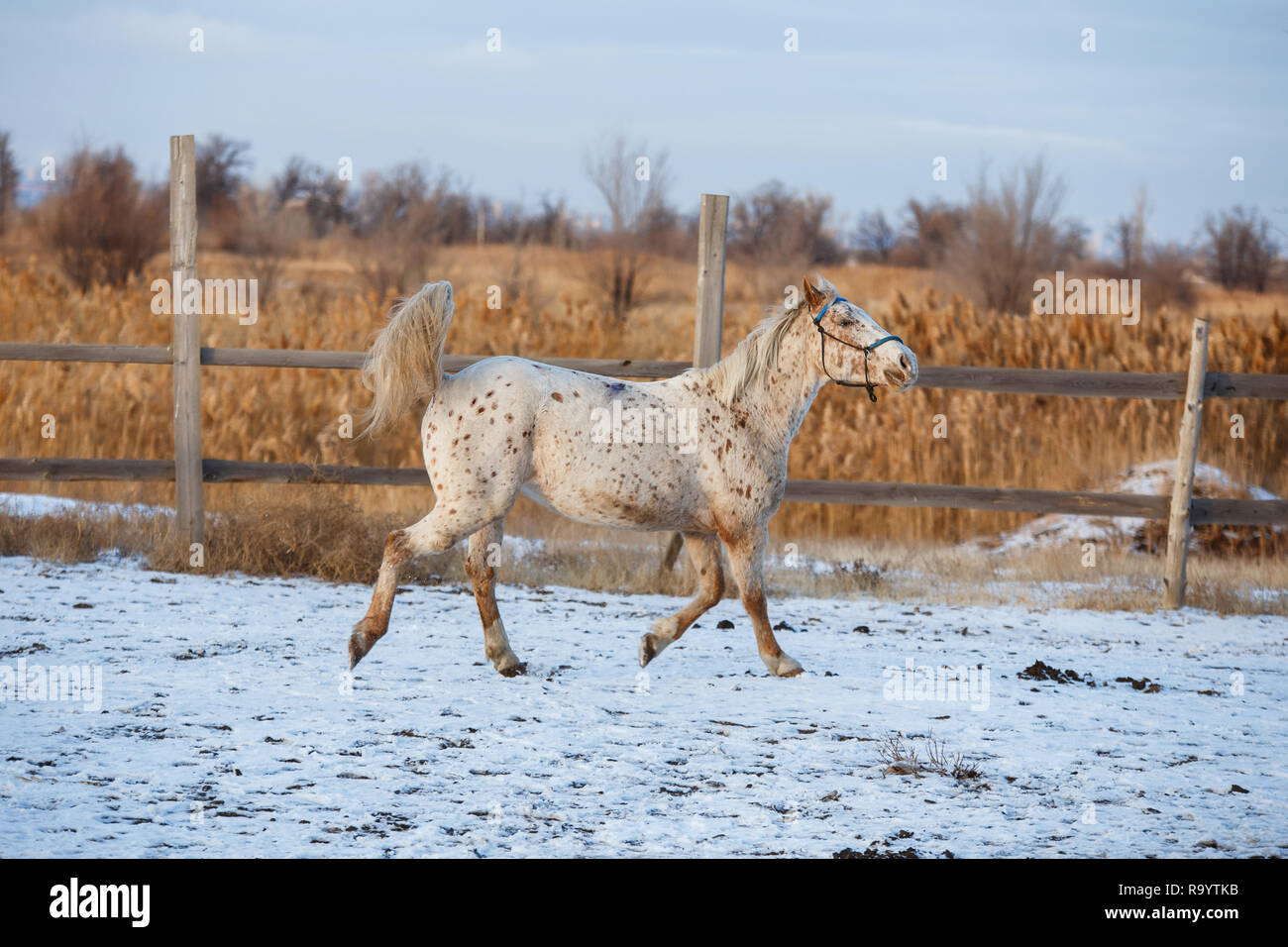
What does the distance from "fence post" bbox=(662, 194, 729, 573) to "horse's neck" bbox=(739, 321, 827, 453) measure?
235 cm

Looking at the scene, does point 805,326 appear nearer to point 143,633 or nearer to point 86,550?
point 143,633

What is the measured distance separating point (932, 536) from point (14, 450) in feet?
26.8

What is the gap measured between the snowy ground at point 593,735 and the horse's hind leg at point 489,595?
0.16 m

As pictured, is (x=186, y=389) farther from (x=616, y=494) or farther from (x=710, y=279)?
(x=616, y=494)

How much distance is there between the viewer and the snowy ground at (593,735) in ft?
12.5

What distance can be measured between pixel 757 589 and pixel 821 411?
23.3 ft

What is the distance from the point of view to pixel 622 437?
561 cm

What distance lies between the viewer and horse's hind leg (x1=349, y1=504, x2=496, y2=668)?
5430mm

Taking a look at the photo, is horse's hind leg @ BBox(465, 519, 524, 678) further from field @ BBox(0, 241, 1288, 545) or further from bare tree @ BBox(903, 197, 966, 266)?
bare tree @ BBox(903, 197, 966, 266)

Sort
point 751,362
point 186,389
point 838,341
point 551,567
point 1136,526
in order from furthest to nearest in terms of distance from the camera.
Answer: point 1136,526 < point 551,567 < point 186,389 < point 751,362 < point 838,341

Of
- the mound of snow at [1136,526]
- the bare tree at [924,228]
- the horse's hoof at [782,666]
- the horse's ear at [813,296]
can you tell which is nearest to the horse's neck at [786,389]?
the horse's ear at [813,296]

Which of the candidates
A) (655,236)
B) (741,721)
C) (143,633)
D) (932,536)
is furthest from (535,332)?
(655,236)

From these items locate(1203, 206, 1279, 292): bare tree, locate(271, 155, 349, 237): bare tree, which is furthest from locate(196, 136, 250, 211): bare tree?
locate(1203, 206, 1279, 292): bare tree

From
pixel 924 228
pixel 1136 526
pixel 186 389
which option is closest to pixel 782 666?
pixel 186 389
